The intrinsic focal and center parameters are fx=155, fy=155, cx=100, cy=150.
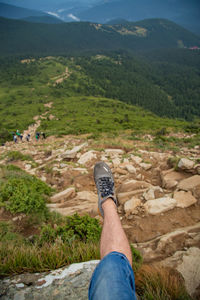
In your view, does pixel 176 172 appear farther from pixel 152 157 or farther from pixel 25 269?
pixel 25 269

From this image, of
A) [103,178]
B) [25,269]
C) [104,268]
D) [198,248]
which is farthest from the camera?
[103,178]

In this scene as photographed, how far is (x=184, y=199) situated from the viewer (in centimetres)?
382

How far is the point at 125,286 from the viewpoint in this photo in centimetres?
145

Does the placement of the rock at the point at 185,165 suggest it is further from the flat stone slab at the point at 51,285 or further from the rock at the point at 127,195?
the flat stone slab at the point at 51,285

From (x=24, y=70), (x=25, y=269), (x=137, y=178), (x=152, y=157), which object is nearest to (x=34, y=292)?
(x=25, y=269)

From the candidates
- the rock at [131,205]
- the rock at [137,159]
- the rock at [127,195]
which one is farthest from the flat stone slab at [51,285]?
the rock at [137,159]

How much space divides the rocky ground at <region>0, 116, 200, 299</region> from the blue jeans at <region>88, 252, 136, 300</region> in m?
0.32

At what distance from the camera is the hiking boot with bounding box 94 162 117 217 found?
3.14 metres

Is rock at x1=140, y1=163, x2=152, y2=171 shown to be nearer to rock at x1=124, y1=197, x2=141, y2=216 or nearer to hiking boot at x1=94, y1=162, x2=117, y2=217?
rock at x1=124, y1=197, x2=141, y2=216

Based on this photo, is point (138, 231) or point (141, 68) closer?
point (138, 231)

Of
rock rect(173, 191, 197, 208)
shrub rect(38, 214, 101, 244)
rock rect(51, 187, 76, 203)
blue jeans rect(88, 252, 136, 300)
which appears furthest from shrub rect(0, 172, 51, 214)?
rock rect(173, 191, 197, 208)

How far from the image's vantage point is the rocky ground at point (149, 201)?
2533 millimetres

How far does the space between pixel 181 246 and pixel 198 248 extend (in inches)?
11.2

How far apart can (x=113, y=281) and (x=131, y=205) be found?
2564mm
